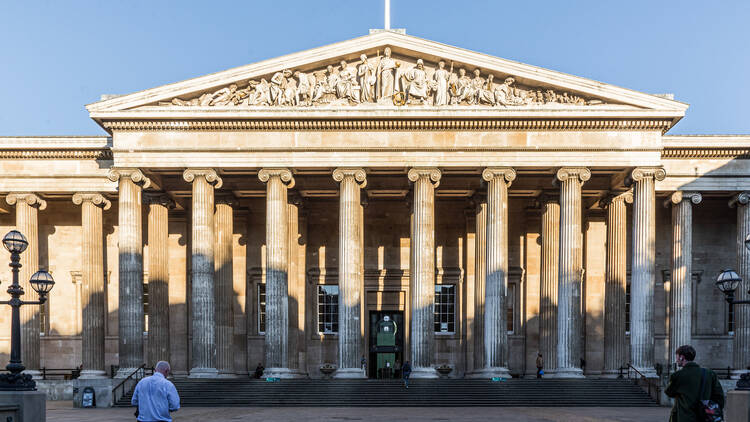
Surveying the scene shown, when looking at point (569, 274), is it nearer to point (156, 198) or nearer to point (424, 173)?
point (424, 173)

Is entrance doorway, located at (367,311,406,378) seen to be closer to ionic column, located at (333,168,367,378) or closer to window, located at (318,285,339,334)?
window, located at (318,285,339,334)

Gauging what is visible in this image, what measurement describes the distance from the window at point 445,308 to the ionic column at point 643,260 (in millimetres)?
11370

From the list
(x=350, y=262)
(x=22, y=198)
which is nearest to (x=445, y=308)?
(x=350, y=262)

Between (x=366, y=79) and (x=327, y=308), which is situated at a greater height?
(x=366, y=79)

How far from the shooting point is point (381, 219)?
47812mm

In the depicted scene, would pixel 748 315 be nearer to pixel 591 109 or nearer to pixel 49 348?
pixel 591 109

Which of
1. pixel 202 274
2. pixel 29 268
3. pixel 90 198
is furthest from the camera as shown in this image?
pixel 29 268

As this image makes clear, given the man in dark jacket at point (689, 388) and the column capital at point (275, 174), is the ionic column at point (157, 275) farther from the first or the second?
the man in dark jacket at point (689, 388)

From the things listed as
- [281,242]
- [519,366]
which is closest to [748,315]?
[519,366]

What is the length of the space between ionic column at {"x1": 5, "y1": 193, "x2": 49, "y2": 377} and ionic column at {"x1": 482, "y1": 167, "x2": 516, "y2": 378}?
22.1m

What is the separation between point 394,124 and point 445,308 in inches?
512

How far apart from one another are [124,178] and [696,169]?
27.2 meters

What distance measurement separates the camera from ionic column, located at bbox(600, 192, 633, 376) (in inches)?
1638

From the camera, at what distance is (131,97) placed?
3859 cm
